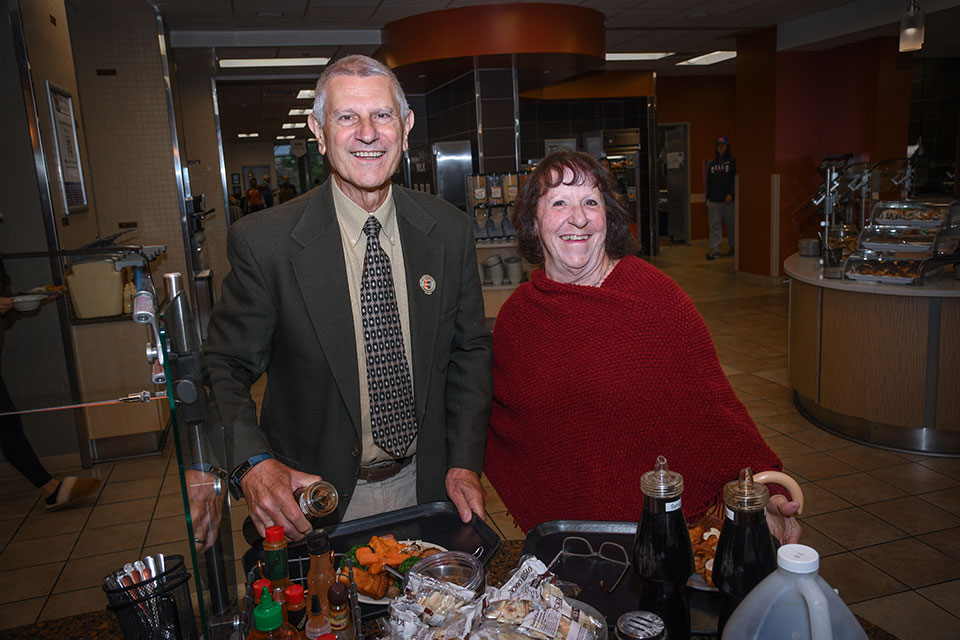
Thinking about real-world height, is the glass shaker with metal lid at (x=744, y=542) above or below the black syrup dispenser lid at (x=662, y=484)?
below

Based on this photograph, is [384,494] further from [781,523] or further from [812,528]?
[812,528]

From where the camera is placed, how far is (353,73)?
1.61 meters

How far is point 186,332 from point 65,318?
79.1 inches

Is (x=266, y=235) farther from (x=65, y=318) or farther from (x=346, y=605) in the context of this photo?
(x=65, y=318)

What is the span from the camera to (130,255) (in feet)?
8.57

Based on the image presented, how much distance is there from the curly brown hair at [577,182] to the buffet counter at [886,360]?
3028 mm

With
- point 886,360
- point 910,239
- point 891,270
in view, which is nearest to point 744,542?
point 886,360

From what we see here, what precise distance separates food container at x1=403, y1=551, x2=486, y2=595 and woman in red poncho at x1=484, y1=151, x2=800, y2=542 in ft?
1.92

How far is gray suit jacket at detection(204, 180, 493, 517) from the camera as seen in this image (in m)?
1.66

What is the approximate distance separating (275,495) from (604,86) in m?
12.5

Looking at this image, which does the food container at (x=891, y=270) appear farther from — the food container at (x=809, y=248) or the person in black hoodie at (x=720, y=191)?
the person in black hoodie at (x=720, y=191)

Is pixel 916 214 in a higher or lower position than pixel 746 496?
higher

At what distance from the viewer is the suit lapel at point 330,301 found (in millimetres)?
1658

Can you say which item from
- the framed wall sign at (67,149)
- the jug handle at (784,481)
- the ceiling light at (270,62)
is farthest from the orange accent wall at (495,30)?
the jug handle at (784,481)
